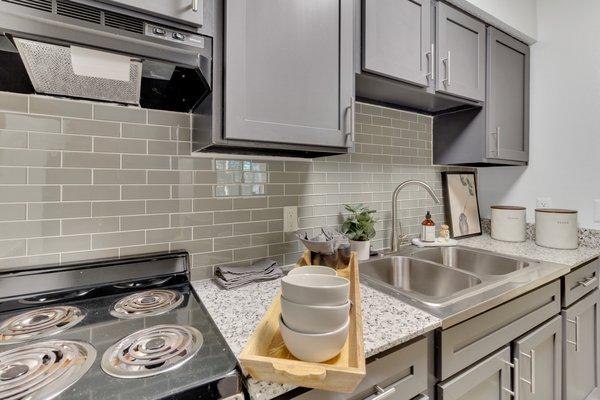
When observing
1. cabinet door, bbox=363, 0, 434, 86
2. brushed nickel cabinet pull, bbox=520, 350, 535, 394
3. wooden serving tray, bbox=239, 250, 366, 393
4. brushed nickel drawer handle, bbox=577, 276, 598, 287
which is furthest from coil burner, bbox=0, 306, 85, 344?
brushed nickel drawer handle, bbox=577, 276, 598, 287

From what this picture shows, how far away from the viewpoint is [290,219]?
4.55 feet

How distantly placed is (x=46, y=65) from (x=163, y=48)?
1.08 ft

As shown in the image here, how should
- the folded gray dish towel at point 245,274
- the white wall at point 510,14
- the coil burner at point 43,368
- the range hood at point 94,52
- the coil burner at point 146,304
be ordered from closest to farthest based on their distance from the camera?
1. the coil burner at point 43,368
2. the range hood at point 94,52
3. the coil burner at point 146,304
4. the folded gray dish towel at point 245,274
5. the white wall at point 510,14

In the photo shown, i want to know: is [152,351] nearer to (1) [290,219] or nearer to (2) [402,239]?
(1) [290,219]

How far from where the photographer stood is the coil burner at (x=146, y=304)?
87 centimetres

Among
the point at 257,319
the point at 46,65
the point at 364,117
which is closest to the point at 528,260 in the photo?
the point at 364,117

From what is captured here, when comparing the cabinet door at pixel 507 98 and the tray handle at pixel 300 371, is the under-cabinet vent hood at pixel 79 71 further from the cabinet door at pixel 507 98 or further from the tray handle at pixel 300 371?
the cabinet door at pixel 507 98

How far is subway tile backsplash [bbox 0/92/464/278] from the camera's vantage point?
2.97ft

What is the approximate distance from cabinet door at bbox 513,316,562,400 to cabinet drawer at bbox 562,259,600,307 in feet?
0.44

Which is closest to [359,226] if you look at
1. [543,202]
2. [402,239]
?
[402,239]

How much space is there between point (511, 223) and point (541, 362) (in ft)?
2.94

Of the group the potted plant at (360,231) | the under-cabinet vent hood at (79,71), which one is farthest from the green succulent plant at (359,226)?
the under-cabinet vent hood at (79,71)

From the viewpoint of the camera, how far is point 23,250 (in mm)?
910

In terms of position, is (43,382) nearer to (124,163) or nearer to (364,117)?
(124,163)
